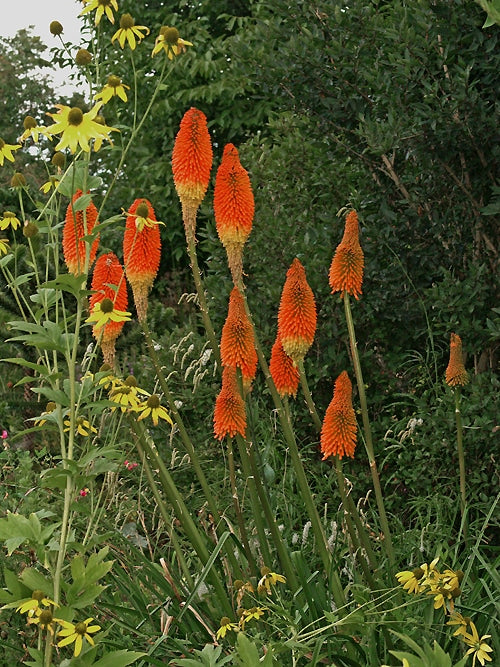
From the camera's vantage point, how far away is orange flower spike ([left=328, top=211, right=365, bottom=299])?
3459 mm

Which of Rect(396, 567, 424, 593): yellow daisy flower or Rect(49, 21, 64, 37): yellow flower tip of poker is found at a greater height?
Rect(49, 21, 64, 37): yellow flower tip of poker

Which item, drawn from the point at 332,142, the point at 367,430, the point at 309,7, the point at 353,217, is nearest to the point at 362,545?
the point at 367,430

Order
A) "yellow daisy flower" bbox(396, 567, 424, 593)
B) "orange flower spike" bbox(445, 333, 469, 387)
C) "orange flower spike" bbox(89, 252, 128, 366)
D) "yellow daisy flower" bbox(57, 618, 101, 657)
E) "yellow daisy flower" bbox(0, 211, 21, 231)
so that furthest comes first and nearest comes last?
"orange flower spike" bbox(445, 333, 469, 387) < "yellow daisy flower" bbox(0, 211, 21, 231) < "orange flower spike" bbox(89, 252, 128, 366) < "yellow daisy flower" bbox(396, 567, 424, 593) < "yellow daisy flower" bbox(57, 618, 101, 657)

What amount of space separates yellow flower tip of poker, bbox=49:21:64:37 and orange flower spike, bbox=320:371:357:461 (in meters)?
1.58

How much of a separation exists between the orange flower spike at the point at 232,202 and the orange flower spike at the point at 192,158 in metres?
0.06

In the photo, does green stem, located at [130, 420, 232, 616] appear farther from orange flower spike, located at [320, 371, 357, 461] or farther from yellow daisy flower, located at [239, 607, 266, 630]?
orange flower spike, located at [320, 371, 357, 461]

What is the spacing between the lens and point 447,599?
299 cm

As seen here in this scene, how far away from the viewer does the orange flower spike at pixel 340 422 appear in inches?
131

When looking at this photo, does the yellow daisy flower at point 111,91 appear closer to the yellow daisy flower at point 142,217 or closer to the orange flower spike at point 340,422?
the yellow daisy flower at point 142,217

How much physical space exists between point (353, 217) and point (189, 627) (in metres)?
1.62

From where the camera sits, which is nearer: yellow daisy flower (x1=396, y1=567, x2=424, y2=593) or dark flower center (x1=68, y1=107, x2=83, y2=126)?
dark flower center (x1=68, y1=107, x2=83, y2=126)

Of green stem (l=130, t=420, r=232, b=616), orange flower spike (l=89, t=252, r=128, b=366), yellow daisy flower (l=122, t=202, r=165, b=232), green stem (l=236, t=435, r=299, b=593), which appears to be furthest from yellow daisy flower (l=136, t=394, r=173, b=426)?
yellow daisy flower (l=122, t=202, r=165, b=232)

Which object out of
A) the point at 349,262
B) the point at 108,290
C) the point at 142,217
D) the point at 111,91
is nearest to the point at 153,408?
the point at 108,290

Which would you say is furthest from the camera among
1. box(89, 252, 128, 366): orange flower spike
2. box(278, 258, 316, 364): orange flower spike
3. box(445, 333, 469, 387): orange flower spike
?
box(445, 333, 469, 387): orange flower spike
